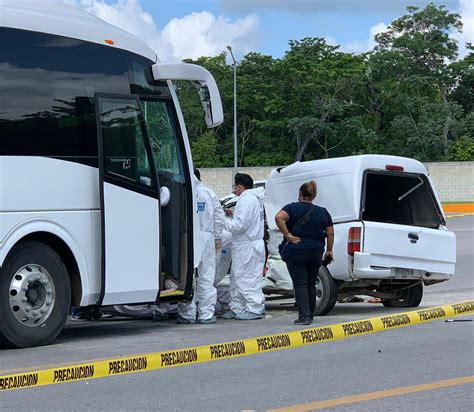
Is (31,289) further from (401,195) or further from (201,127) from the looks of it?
(201,127)

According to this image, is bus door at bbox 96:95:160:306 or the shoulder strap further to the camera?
the shoulder strap

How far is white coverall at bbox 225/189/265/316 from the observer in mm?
11844

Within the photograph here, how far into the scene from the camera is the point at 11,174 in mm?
8992

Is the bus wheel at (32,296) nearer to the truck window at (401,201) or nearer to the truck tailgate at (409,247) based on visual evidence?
the truck tailgate at (409,247)

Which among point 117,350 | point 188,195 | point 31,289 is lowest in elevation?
point 117,350

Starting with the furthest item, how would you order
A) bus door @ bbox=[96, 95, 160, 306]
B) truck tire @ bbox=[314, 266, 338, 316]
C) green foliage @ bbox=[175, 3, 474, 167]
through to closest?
green foliage @ bbox=[175, 3, 474, 167] < truck tire @ bbox=[314, 266, 338, 316] < bus door @ bbox=[96, 95, 160, 306]

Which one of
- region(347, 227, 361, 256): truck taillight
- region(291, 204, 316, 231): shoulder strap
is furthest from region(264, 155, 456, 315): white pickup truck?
region(291, 204, 316, 231): shoulder strap

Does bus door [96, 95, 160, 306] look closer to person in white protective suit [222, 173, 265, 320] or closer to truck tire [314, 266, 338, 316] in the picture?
person in white protective suit [222, 173, 265, 320]

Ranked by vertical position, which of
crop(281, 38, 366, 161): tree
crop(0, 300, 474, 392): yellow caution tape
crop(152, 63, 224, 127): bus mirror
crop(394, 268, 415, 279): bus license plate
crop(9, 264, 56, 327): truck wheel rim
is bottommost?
crop(0, 300, 474, 392): yellow caution tape

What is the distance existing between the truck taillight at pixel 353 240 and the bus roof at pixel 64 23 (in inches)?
129

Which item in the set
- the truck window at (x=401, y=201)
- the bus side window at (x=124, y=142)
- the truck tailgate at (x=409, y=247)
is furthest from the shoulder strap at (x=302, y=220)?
the truck window at (x=401, y=201)

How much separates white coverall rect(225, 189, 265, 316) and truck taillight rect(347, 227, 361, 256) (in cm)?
107

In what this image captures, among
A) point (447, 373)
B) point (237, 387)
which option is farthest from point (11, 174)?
point (447, 373)

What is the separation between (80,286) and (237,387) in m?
2.95
